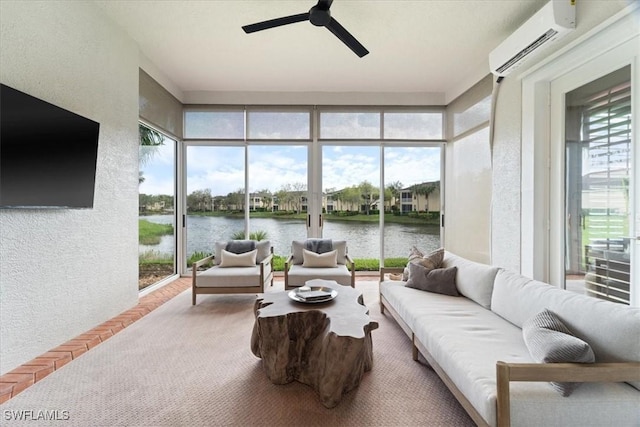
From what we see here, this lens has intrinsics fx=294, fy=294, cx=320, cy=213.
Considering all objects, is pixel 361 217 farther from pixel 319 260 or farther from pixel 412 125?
pixel 412 125

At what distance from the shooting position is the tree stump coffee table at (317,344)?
1.75m

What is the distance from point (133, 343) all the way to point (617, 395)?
3.22 metres

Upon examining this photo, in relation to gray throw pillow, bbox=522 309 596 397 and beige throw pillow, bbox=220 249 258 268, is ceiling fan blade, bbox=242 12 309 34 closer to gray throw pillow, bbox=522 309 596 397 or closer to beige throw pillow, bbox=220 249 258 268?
beige throw pillow, bbox=220 249 258 268

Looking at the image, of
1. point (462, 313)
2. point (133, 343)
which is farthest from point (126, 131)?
point (462, 313)

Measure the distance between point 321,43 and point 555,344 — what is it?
11.6 feet

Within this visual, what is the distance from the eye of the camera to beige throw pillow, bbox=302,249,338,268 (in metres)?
3.95

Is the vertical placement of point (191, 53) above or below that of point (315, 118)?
above

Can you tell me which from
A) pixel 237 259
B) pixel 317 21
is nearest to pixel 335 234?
pixel 237 259

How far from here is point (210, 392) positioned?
1899 millimetres

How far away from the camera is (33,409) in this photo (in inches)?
68.7

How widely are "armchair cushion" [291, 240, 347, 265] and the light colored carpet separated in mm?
1609

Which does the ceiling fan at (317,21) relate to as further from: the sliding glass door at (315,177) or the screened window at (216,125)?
the screened window at (216,125)

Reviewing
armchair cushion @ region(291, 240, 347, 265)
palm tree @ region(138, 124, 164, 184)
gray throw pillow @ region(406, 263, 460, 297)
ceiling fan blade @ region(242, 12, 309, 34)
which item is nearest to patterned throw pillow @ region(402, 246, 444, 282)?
gray throw pillow @ region(406, 263, 460, 297)

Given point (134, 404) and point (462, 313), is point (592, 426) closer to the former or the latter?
point (462, 313)
